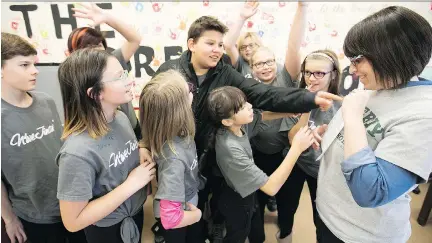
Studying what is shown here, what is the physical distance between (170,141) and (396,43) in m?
0.88

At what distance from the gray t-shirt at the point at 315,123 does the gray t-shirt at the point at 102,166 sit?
887 millimetres

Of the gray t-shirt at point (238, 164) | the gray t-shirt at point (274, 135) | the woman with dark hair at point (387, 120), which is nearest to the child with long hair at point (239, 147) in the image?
the gray t-shirt at point (238, 164)

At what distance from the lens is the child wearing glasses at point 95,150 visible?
3.22ft

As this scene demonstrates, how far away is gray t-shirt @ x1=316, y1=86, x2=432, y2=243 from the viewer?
0.75m

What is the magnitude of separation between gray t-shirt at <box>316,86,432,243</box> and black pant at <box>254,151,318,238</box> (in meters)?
0.56

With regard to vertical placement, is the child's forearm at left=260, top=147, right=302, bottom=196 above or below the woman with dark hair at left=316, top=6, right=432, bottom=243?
below

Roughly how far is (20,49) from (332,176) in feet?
4.61

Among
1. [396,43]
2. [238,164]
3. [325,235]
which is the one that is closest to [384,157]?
[396,43]

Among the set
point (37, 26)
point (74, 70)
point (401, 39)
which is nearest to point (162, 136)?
point (74, 70)

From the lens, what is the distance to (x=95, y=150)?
1024 millimetres

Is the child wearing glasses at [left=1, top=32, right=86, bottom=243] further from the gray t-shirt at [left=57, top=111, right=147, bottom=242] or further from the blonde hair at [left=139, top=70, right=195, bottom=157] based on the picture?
the blonde hair at [left=139, top=70, right=195, bottom=157]

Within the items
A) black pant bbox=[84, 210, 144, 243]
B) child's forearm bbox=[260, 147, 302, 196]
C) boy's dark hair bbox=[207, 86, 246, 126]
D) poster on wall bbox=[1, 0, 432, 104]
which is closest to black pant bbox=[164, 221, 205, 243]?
black pant bbox=[84, 210, 144, 243]

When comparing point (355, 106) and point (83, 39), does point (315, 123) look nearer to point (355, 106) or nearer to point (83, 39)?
point (355, 106)

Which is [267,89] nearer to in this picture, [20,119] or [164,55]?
[20,119]
